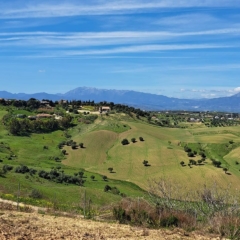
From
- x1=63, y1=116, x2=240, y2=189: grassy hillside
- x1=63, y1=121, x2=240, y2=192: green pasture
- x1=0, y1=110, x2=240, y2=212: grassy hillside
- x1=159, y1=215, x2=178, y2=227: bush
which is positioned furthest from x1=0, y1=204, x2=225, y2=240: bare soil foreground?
x1=63, y1=116, x2=240, y2=189: grassy hillside

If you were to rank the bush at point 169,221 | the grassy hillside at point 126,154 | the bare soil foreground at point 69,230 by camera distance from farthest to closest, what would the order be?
the grassy hillside at point 126,154 < the bush at point 169,221 < the bare soil foreground at point 69,230

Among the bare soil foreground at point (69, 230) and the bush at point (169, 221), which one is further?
the bush at point (169, 221)

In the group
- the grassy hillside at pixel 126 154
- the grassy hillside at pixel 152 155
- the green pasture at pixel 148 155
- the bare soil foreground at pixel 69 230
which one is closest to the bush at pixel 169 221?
the bare soil foreground at pixel 69 230

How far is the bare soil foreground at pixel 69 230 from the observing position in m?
14.8

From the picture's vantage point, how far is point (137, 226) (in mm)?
18188

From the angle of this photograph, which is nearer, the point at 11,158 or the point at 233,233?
the point at 233,233

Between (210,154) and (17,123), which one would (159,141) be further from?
(17,123)

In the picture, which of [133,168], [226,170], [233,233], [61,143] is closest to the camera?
[233,233]

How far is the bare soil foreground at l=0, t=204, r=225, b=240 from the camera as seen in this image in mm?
14797

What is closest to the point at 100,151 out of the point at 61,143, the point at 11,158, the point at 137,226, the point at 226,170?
the point at 61,143

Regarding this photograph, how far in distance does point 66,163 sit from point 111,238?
208 ft

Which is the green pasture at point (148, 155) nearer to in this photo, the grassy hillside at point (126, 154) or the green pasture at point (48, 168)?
the grassy hillside at point (126, 154)

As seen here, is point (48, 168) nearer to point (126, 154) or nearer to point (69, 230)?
point (126, 154)

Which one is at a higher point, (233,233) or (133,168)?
(233,233)
